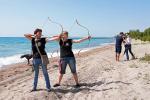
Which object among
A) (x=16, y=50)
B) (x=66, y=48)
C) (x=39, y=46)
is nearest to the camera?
(x=39, y=46)

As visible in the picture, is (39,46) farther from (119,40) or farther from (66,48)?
(119,40)

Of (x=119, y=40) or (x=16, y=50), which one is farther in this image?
(x=16, y=50)

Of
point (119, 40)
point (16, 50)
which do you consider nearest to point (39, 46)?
point (119, 40)

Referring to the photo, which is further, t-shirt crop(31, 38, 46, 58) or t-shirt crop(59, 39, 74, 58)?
t-shirt crop(59, 39, 74, 58)

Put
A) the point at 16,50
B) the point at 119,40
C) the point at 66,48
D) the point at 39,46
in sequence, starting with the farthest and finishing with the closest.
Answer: the point at 16,50 → the point at 119,40 → the point at 66,48 → the point at 39,46

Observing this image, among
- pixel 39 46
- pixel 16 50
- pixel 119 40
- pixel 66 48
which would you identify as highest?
pixel 39 46

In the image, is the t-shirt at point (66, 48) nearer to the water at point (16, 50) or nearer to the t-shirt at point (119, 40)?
the t-shirt at point (119, 40)

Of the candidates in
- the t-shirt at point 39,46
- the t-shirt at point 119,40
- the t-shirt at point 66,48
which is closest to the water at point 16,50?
the t-shirt at point 119,40

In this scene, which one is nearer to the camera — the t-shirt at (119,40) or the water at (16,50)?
the t-shirt at (119,40)

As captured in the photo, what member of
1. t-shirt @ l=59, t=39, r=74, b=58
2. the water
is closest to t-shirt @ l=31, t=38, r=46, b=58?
t-shirt @ l=59, t=39, r=74, b=58

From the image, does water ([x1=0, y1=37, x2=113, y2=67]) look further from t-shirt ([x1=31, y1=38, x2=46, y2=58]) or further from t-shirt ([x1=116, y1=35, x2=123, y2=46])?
t-shirt ([x1=31, y1=38, x2=46, y2=58])

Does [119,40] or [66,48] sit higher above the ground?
[66,48]

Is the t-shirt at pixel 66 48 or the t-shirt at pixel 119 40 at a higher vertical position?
the t-shirt at pixel 66 48

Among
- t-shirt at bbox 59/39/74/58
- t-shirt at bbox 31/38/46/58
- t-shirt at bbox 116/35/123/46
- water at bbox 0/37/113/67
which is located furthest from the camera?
water at bbox 0/37/113/67
